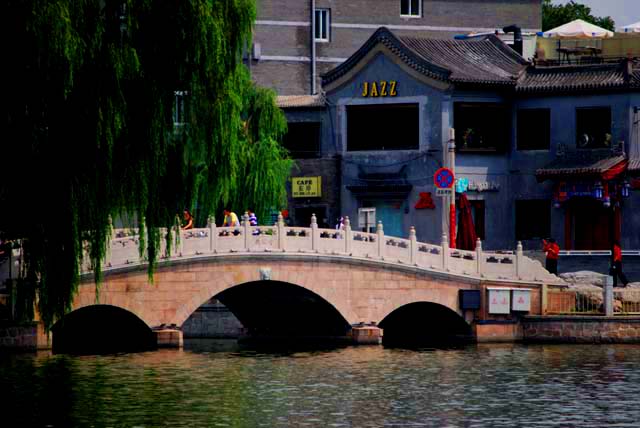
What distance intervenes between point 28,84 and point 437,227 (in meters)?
25.4

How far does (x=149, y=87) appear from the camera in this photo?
1316 inches

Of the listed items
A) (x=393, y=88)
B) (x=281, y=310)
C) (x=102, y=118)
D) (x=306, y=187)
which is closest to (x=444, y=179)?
(x=281, y=310)

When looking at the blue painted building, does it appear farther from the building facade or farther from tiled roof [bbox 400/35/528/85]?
the building facade

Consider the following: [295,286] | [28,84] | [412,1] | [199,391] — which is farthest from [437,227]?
[28,84]

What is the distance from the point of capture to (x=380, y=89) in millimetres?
55969

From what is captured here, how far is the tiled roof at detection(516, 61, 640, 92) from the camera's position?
53.6 m

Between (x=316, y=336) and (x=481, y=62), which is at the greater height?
(x=481, y=62)

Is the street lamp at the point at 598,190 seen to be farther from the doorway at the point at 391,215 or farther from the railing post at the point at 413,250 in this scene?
the railing post at the point at 413,250

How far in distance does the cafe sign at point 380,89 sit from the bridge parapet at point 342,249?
645 cm

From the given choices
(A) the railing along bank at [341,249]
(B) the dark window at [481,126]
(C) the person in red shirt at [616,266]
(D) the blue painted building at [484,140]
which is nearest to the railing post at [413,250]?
(A) the railing along bank at [341,249]

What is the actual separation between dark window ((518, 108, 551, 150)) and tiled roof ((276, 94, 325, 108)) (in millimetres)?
6499

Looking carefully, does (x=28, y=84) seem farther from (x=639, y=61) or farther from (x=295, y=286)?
(x=639, y=61)

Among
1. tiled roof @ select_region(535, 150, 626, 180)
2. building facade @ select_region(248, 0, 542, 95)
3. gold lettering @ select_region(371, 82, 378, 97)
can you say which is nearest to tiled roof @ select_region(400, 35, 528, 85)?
gold lettering @ select_region(371, 82, 378, 97)

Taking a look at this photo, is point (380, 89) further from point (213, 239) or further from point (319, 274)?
point (213, 239)
